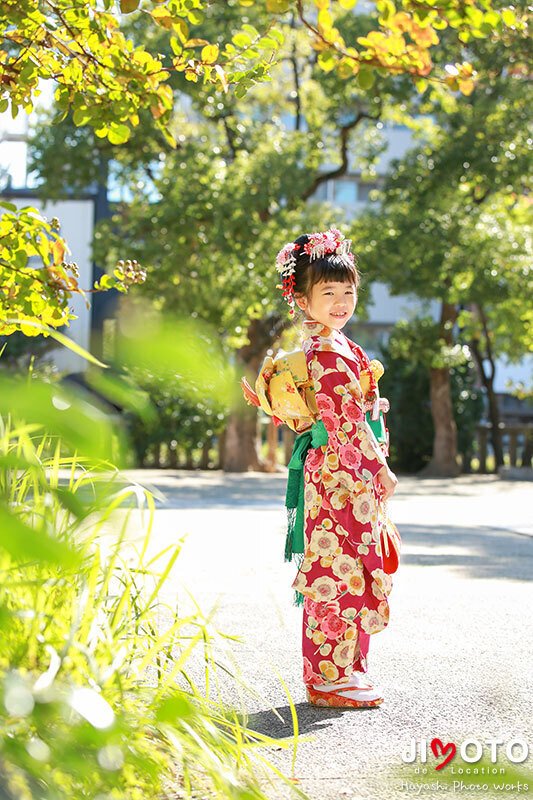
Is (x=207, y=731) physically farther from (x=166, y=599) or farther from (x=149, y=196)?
(x=149, y=196)

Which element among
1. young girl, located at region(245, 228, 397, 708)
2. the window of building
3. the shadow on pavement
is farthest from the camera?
the window of building

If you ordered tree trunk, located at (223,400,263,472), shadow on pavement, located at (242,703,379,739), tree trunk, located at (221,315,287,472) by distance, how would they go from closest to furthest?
shadow on pavement, located at (242,703,379,739) < tree trunk, located at (221,315,287,472) < tree trunk, located at (223,400,263,472)

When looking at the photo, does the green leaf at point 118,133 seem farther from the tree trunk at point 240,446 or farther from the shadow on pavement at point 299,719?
the tree trunk at point 240,446

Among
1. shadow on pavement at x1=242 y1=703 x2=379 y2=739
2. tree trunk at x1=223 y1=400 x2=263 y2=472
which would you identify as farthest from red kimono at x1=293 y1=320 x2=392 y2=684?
tree trunk at x1=223 y1=400 x2=263 y2=472

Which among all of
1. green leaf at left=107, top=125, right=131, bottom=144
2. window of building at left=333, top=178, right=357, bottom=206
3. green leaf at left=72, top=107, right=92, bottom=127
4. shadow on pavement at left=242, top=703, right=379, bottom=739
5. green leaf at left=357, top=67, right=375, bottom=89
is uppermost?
window of building at left=333, top=178, right=357, bottom=206

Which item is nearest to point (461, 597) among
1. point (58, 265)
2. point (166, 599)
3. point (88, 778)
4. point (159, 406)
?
point (166, 599)

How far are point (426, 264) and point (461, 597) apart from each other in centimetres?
1114

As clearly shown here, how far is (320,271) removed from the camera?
3449 mm

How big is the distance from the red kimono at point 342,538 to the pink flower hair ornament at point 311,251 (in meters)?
0.33

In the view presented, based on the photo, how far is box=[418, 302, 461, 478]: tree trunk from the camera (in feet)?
57.3

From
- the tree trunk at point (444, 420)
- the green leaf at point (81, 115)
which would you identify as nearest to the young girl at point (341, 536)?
the green leaf at point (81, 115)

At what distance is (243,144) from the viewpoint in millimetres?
17125

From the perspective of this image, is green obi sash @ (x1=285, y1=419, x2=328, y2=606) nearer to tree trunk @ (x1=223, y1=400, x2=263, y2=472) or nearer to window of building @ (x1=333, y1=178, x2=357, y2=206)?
tree trunk @ (x1=223, y1=400, x2=263, y2=472)

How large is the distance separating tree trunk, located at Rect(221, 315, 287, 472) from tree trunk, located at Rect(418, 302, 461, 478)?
2.47 meters
